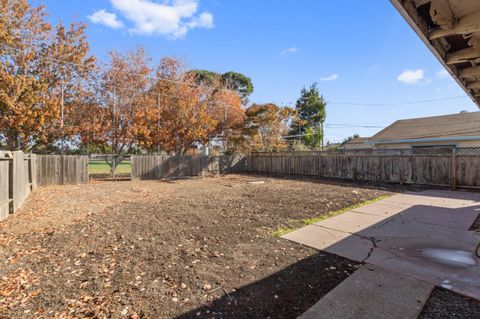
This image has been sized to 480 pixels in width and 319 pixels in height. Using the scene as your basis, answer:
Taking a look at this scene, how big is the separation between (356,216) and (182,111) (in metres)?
12.3

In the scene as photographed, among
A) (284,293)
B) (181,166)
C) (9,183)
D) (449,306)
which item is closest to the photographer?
(449,306)

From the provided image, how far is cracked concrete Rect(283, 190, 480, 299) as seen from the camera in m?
2.80

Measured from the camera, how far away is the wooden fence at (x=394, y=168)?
892 cm

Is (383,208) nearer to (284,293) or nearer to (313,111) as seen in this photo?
(284,293)

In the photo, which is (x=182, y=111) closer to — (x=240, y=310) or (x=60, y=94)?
(x=60, y=94)

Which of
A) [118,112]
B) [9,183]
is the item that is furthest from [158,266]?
[118,112]

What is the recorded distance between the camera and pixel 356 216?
5.36 metres

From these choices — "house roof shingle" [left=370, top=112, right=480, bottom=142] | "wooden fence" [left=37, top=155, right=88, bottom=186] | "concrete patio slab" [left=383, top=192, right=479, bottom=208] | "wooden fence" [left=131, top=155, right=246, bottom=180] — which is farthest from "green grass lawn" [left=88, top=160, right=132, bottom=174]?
"house roof shingle" [left=370, top=112, right=480, bottom=142]

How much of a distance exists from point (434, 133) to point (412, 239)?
13788mm

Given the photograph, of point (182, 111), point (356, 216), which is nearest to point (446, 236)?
point (356, 216)

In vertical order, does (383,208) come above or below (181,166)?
below

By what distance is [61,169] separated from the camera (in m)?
11.2

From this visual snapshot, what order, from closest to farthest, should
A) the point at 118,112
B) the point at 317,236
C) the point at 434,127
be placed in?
the point at 317,236, the point at 118,112, the point at 434,127

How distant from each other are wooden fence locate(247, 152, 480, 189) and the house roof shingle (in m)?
5.45
